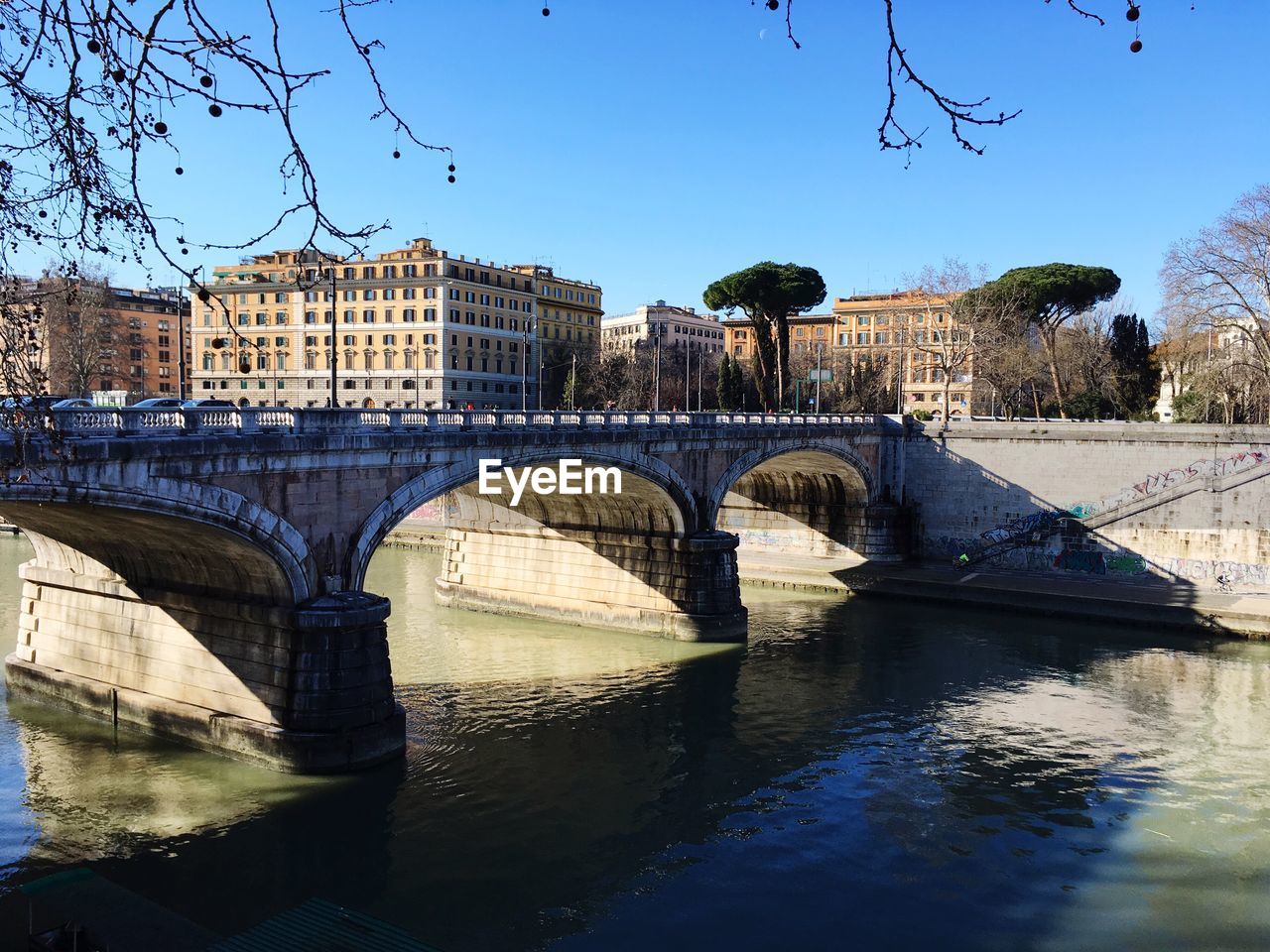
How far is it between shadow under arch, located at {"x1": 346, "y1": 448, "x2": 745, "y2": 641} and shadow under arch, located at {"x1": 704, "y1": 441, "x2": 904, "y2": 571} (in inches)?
432

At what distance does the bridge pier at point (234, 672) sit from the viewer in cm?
1883

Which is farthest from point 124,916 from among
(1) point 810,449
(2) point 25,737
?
(1) point 810,449

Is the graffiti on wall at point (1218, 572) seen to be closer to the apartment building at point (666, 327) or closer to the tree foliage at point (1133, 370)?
the tree foliage at point (1133, 370)

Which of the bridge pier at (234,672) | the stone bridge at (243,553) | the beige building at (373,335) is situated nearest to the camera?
the stone bridge at (243,553)

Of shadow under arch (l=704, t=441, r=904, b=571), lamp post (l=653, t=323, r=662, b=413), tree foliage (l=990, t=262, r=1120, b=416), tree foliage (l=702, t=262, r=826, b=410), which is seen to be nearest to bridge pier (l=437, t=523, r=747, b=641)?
shadow under arch (l=704, t=441, r=904, b=571)

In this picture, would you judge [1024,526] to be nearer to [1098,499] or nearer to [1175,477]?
[1098,499]

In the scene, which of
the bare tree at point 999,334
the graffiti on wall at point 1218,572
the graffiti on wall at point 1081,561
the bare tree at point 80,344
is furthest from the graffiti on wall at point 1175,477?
the bare tree at point 80,344

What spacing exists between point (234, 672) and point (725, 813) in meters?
10.0

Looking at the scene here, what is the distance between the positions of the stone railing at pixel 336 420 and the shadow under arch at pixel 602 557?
1.34m

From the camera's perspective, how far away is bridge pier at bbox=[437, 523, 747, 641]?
30969mm

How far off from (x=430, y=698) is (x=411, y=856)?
327 inches

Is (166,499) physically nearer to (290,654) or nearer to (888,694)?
(290,654)

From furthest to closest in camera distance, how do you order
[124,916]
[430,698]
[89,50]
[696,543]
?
[696,543], [430,698], [124,916], [89,50]

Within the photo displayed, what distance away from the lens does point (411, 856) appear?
1573 cm
